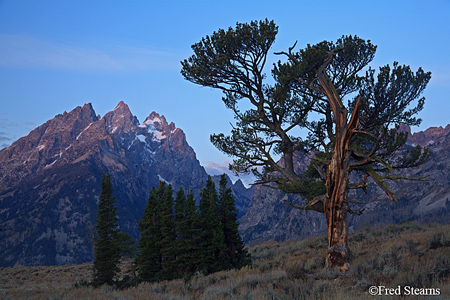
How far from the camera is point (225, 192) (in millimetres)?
28906

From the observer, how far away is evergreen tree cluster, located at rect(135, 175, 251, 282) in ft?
86.7

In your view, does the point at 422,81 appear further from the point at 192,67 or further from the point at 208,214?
the point at 208,214

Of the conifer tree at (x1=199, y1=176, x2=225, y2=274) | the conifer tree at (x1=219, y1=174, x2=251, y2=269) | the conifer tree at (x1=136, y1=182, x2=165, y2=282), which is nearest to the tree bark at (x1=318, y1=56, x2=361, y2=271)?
the conifer tree at (x1=199, y1=176, x2=225, y2=274)

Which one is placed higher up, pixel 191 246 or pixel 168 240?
pixel 168 240

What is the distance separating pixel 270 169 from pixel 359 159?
20.8 ft

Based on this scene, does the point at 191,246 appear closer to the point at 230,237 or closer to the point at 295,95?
the point at 230,237

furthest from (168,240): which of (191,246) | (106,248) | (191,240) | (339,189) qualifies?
(339,189)

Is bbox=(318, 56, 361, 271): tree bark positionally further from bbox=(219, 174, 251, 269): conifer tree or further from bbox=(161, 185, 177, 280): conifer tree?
bbox=(161, 185, 177, 280): conifer tree

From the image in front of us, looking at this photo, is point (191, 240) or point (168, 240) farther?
point (168, 240)

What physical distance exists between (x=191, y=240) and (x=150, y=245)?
13.1 feet

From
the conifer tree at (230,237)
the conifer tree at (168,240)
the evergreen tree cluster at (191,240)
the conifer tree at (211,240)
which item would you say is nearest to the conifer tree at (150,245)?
the evergreen tree cluster at (191,240)

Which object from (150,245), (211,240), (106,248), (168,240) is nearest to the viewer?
(211,240)

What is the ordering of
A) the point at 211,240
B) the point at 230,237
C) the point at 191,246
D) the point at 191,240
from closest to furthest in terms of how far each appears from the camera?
1. the point at 191,246
2. the point at 211,240
3. the point at 191,240
4. the point at 230,237

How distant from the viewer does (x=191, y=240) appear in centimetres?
2680
